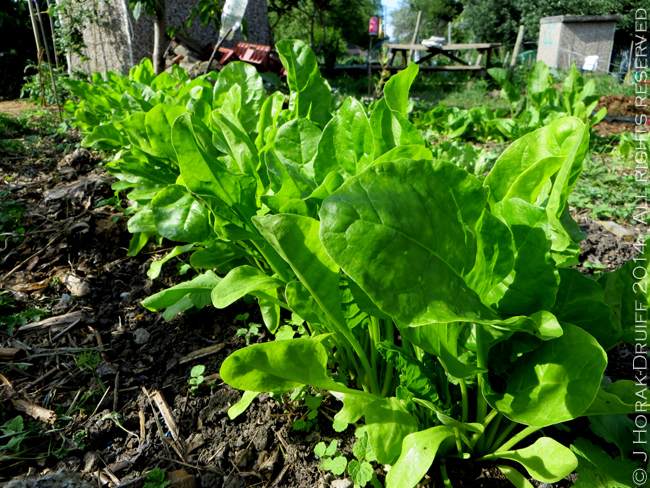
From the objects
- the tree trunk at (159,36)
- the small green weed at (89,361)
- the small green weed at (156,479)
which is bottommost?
the small green weed at (156,479)

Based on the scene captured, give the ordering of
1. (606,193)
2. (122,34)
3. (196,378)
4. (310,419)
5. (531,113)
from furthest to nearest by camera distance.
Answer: (122,34) → (531,113) → (606,193) → (196,378) → (310,419)

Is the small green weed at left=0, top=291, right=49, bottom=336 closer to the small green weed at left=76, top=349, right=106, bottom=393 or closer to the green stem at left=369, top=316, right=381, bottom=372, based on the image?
the small green weed at left=76, top=349, right=106, bottom=393

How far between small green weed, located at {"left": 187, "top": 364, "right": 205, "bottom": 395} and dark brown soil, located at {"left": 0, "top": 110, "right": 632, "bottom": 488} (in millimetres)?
21

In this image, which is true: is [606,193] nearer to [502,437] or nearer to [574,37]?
[502,437]

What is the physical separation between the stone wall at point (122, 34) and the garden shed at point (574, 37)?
426 inches

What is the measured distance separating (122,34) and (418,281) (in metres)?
10.1

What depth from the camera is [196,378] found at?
142 centimetres

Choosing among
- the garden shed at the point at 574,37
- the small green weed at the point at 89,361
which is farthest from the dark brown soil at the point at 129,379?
the garden shed at the point at 574,37

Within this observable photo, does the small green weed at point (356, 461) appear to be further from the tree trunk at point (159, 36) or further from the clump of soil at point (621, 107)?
the tree trunk at point (159, 36)

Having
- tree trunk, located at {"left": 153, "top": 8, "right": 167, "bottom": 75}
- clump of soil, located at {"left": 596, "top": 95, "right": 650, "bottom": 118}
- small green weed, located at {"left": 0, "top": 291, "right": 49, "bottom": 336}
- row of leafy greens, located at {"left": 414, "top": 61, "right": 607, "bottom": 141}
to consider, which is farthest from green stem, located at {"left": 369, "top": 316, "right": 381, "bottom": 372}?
tree trunk, located at {"left": 153, "top": 8, "right": 167, "bottom": 75}

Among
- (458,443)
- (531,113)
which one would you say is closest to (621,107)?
(531,113)

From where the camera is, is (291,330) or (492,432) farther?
(291,330)

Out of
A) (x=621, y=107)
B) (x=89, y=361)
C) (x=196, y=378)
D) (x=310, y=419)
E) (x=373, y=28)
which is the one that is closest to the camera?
(x=310, y=419)

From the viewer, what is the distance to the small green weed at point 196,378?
1.39 meters
